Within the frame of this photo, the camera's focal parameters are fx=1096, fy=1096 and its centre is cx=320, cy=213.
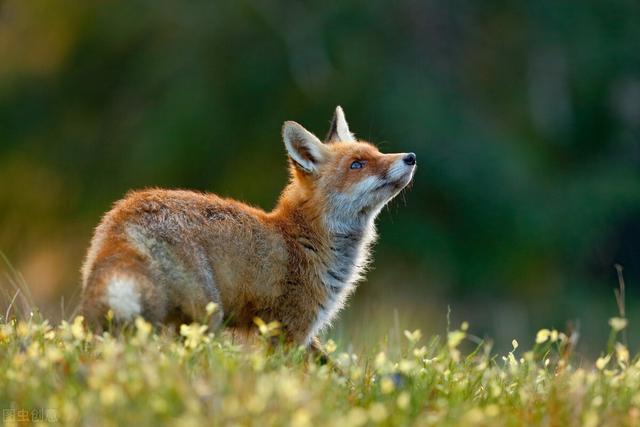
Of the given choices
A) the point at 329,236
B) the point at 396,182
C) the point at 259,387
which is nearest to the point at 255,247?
the point at 329,236

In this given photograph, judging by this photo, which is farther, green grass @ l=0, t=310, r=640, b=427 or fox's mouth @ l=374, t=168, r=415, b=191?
fox's mouth @ l=374, t=168, r=415, b=191

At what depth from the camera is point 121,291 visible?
224 inches

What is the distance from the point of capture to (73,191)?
17391mm

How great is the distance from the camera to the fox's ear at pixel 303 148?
821 cm

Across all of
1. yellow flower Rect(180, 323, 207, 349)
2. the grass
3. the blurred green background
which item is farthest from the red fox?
the blurred green background

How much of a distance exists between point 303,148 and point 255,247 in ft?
4.89

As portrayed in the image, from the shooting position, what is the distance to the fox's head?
8.05 meters

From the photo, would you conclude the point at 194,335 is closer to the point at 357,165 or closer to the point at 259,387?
the point at 259,387

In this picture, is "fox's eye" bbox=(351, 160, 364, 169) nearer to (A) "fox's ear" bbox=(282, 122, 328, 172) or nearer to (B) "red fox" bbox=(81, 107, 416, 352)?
(B) "red fox" bbox=(81, 107, 416, 352)

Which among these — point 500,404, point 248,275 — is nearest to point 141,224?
point 248,275

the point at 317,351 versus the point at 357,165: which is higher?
the point at 357,165

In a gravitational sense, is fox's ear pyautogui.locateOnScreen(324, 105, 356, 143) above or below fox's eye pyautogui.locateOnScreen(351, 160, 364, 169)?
above

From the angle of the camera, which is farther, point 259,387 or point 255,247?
point 255,247

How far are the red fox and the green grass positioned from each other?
0.27 metres
